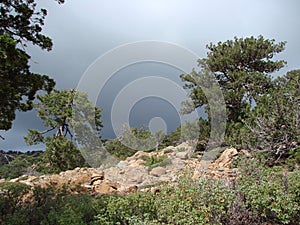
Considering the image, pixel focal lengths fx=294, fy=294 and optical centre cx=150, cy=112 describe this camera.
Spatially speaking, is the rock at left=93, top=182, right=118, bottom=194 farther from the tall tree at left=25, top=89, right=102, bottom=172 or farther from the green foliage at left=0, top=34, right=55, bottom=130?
the tall tree at left=25, top=89, right=102, bottom=172

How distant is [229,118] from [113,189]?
7.12m

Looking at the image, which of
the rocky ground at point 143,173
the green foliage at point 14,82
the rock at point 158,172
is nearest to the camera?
the green foliage at point 14,82

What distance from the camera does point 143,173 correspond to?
34.6 ft

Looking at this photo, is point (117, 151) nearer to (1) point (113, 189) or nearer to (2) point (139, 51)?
(2) point (139, 51)

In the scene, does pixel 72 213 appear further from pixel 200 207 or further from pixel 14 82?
pixel 14 82

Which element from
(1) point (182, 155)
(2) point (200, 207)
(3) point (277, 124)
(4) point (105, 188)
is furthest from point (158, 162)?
(2) point (200, 207)

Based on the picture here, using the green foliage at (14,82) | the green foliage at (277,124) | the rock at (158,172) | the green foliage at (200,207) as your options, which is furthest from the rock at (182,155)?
the green foliage at (200,207)

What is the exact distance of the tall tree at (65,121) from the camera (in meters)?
15.4

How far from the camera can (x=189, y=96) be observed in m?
14.0

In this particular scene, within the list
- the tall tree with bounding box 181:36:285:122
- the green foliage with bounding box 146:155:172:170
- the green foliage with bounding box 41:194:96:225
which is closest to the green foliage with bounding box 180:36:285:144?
the tall tree with bounding box 181:36:285:122

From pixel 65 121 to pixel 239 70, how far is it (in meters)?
11.5

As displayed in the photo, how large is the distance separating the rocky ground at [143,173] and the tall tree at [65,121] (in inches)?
154

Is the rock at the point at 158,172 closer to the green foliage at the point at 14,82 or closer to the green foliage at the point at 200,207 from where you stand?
the green foliage at the point at 14,82

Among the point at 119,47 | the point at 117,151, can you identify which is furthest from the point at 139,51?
the point at 117,151
